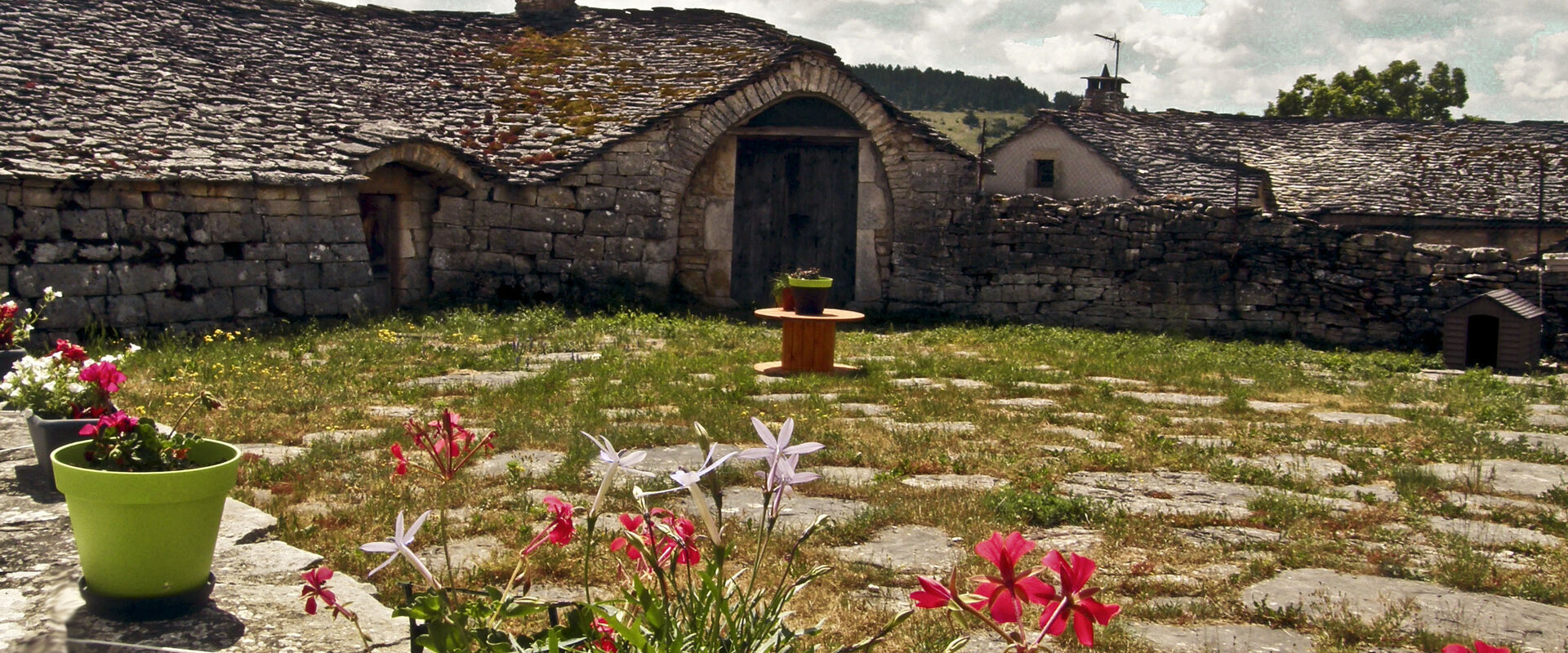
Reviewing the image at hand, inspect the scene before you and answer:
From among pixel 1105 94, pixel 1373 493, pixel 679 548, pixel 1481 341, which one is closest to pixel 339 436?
pixel 679 548

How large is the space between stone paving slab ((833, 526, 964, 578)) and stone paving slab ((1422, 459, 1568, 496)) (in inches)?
122

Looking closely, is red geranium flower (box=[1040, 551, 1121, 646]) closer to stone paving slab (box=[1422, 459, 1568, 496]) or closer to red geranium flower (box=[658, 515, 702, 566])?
red geranium flower (box=[658, 515, 702, 566])

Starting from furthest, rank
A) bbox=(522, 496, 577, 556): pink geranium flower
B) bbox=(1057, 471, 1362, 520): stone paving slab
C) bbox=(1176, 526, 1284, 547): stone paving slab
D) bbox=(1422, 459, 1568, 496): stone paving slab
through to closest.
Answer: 1. bbox=(1422, 459, 1568, 496): stone paving slab
2. bbox=(1057, 471, 1362, 520): stone paving slab
3. bbox=(1176, 526, 1284, 547): stone paving slab
4. bbox=(522, 496, 577, 556): pink geranium flower

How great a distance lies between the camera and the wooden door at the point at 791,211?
15586 mm

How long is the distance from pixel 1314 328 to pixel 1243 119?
54.8ft

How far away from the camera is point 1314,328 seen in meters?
13.8

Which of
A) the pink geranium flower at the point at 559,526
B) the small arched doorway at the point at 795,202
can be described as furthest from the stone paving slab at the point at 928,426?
the small arched doorway at the point at 795,202

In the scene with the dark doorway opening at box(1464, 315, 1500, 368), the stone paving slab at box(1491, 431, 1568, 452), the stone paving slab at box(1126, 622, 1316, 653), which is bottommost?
the stone paving slab at box(1126, 622, 1316, 653)

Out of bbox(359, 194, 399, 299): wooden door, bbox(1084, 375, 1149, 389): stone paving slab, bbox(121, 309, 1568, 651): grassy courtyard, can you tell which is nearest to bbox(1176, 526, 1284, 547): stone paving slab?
bbox(121, 309, 1568, 651): grassy courtyard

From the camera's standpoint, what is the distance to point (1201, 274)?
1414 centimetres

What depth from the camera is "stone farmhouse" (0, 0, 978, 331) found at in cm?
1097

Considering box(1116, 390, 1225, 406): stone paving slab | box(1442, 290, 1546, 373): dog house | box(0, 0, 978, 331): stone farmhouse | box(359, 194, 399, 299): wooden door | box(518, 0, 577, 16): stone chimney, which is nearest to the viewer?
box(1116, 390, 1225, 406): stone paving slab

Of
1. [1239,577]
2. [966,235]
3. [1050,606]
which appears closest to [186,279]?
[966,235]

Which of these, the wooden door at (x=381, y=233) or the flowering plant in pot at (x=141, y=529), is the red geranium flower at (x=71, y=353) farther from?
the wooden door at (x=381, y=233)
